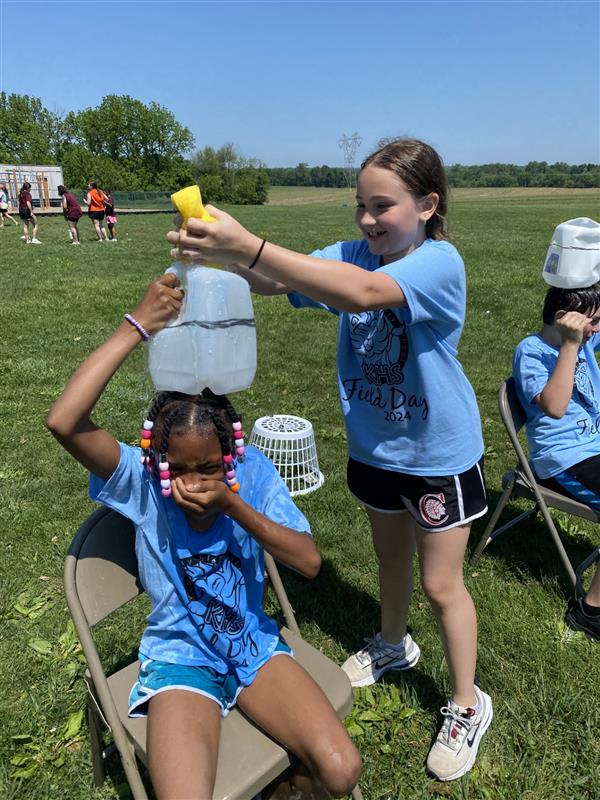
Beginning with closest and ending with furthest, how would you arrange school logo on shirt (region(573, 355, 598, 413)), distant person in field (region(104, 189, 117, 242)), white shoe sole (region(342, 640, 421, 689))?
1. white shoe sole (region(342, 640, 421, 689))
2. school logo on shirt (region(573, 355, 598, 413))
3. distant person in field (region(104, 189, 117, 242))

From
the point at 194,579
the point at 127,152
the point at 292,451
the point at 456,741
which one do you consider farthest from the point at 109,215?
the point at 127,152

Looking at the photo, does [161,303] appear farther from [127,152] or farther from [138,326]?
[127,152]

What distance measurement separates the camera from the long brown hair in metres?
1.89

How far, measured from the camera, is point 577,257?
2881 millimetres

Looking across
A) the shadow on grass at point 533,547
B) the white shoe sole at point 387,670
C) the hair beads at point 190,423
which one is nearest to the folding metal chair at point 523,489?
the shadow on grass at point 533,547

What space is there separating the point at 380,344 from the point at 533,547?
225 centimetres

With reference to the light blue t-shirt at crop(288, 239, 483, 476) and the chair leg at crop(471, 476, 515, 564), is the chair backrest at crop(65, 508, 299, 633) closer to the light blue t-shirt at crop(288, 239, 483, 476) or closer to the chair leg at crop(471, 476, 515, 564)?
the light blue t-shirt at crop(288, 239, 483, 476)

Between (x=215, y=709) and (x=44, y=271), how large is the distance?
1139 cm

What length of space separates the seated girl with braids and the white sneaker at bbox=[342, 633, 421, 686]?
87 cm

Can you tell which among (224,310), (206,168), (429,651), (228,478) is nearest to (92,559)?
(228,478)

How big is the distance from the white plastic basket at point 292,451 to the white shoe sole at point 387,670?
1.54 meters

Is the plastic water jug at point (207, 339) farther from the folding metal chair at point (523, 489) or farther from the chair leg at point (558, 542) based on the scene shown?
the chair leg at point (558, 542)

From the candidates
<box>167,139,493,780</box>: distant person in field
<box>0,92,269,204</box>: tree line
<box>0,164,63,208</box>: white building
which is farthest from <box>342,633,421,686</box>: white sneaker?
<box>0,92,269,204</box>: tree line

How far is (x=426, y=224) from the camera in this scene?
2062mm
